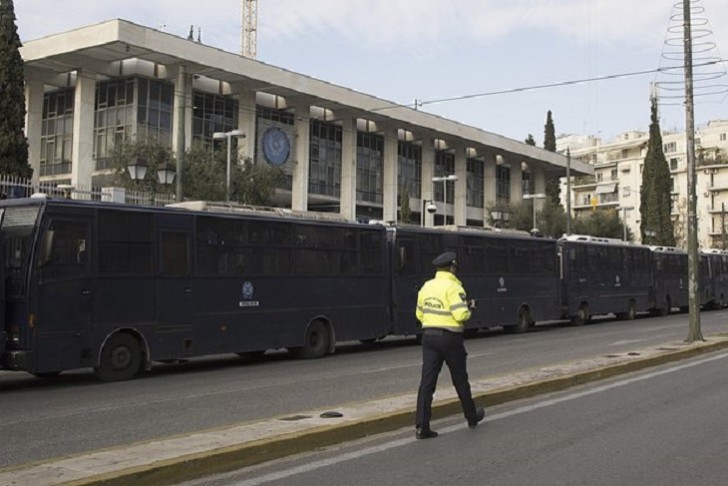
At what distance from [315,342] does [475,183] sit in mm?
50311

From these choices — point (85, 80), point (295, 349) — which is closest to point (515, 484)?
point (295, 349)

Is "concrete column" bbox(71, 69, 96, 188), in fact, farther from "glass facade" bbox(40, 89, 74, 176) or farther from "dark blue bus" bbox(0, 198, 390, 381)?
"dark blue bus" bbox(0, 198, 390, 381)

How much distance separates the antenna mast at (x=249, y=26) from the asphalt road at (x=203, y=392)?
73.6 meters

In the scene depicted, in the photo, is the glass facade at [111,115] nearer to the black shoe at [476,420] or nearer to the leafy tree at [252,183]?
the leafy tree at [252,183]

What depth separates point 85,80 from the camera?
128ft

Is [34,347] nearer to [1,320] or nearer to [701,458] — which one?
[1,320]

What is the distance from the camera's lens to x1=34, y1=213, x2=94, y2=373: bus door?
12648 mm

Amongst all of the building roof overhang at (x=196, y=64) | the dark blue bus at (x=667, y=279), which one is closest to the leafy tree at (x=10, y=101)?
the building roof overhang at (x=196, y=64)

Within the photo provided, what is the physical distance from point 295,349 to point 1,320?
276 inches

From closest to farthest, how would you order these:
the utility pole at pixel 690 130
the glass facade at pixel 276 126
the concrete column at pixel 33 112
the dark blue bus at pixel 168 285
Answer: the dark blue bus at pixel 168 285, the utility pole at pixel 690 130, the concrete column at pixel 33 112, the glass facade at pixel 276 126

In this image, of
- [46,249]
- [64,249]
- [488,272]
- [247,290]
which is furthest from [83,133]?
[46,249]

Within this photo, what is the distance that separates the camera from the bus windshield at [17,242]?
12.6 metres

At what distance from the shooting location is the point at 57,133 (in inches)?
1711

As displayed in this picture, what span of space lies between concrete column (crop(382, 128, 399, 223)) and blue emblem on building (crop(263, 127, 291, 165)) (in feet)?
32.3
